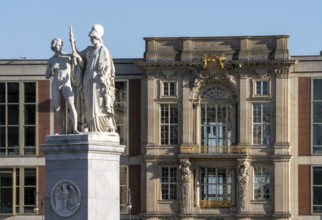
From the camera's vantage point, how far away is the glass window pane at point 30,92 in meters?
92.8

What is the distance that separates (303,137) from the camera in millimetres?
91688

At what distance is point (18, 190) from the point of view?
92375mm

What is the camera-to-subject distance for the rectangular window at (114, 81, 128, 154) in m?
92.5

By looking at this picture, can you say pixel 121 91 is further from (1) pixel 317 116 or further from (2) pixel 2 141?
(1) pixel 317 116

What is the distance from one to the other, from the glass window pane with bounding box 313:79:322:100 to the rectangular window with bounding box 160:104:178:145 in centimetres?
914

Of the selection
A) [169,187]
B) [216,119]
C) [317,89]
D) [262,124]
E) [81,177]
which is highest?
[317,89]

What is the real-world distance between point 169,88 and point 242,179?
772 cm

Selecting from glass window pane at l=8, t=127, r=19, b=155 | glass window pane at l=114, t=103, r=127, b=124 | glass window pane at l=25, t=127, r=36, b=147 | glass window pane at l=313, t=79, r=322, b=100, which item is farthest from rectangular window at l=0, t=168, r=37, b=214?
glass window pane at l=313, t=79, r=322, b=100

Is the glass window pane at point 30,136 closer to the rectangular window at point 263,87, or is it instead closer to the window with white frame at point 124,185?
the window with white frame at point 124,185

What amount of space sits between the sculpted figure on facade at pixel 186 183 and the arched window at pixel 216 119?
67.1 inches

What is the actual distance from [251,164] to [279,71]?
20.6 ft

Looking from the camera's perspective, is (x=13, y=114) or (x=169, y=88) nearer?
(x=169, y=88)

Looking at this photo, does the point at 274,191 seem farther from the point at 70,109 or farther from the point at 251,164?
the point at 70,109

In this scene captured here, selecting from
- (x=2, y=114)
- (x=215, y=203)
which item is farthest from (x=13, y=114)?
(x=215, y=203)
